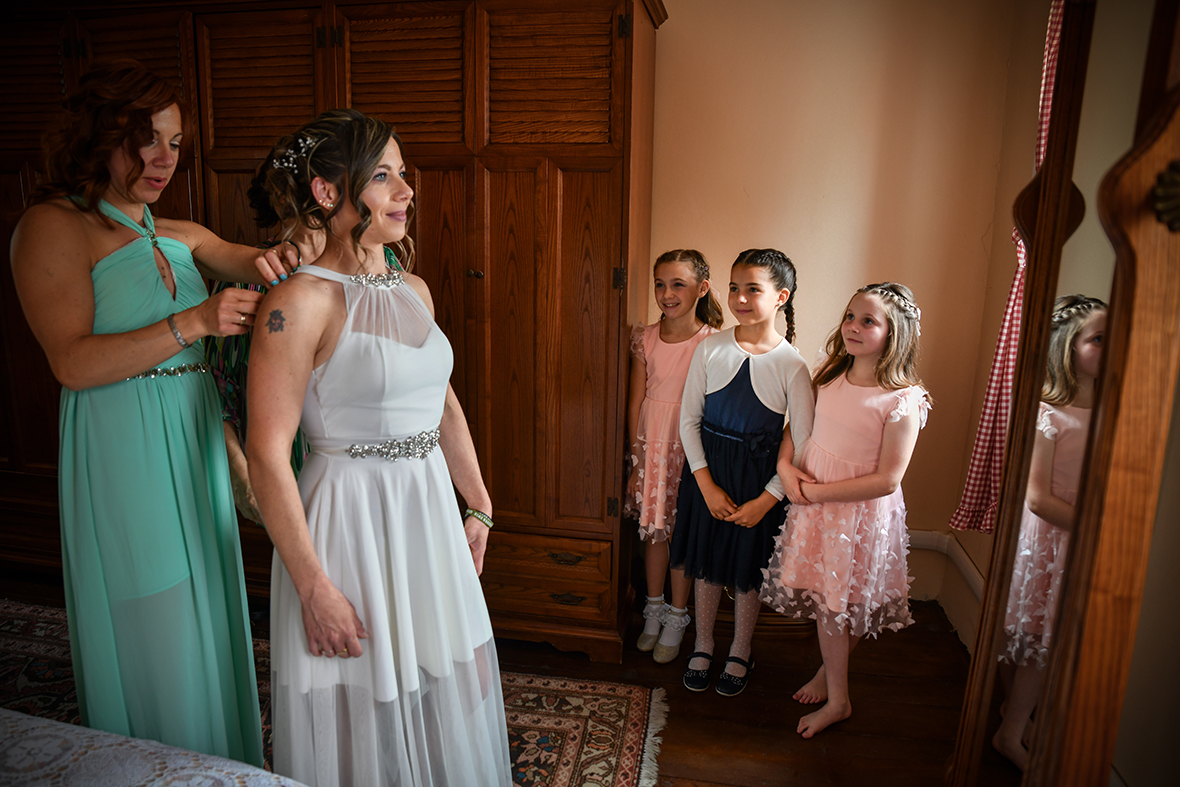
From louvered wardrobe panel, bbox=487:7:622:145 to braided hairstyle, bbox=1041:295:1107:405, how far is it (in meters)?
1.30

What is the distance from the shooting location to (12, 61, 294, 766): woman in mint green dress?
1282 mm

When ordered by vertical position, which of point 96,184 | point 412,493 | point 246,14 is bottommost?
point 412,493

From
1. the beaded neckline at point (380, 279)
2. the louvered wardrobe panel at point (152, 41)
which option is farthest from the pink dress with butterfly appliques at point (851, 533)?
the louvered wardrobe panel at point (152, 41)

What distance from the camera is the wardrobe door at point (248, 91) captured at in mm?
2170

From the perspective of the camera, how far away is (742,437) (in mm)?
2111

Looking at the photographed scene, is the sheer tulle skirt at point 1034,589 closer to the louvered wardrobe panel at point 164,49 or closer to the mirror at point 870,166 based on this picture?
the mirror at point 870,166

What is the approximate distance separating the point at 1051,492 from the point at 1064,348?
8.7 inches

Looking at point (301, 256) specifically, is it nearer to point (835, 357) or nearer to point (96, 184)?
point (96, 184)

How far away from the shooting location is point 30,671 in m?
2.22

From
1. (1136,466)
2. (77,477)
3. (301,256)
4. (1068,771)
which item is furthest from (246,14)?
(1068,771)

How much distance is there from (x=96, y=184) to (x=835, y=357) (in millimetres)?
1787

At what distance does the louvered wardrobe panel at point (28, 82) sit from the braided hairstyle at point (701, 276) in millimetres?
2039

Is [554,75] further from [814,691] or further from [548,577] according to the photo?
[814,691]

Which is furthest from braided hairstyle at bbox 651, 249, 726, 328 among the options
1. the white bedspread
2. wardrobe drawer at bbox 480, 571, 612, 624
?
the white bedspread
